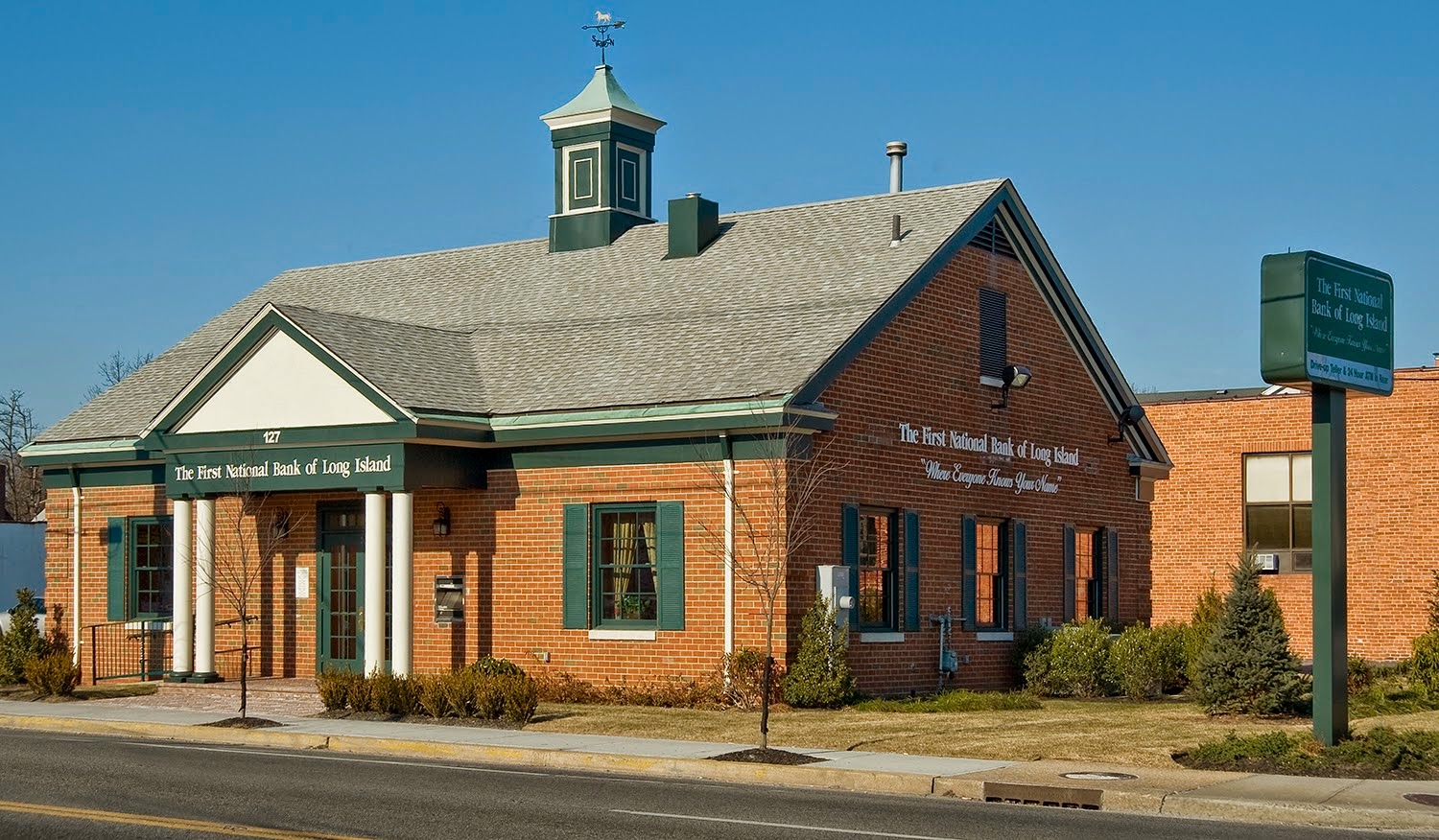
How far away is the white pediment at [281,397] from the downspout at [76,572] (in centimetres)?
508

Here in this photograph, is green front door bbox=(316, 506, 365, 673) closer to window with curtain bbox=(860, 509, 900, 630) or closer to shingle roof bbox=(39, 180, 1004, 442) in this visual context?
shingle roof bbox=(39, 180, 1004, 442)

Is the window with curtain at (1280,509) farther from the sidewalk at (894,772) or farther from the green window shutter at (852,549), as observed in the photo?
the sidewalk at (894,772)

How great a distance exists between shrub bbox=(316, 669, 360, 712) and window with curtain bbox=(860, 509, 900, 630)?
711 centimetres

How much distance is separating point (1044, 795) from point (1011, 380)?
1366 cm

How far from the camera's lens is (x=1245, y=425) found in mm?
42250

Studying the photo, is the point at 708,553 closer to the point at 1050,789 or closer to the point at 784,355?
the point at 784,355

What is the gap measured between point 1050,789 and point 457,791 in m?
5.09

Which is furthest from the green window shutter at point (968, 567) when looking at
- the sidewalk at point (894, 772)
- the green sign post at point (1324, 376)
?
the green sign post at point (1324, 376)

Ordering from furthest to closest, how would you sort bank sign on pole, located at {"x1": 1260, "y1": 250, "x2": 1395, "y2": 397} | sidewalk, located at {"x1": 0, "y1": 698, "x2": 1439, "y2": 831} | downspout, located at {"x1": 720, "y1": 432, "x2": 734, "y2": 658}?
downspout, located at {"x1": 720, "y1": 432, "x2": 734, "y2": 658}
bank sign on pole, located at {"x1": 1260, "y1": 250, "x2": 1395, "y2": 397}
sidewalk, located at {"x1": 0, "y1": 698, "x2": 1439, "y2": 831}

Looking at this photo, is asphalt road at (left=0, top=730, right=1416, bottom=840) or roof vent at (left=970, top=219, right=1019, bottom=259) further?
roof vent at (left=970, top=219, right=1019, bottom=259)

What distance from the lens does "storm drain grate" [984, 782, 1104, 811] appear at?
15227 mm

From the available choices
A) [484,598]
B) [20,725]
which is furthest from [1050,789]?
[20,725]

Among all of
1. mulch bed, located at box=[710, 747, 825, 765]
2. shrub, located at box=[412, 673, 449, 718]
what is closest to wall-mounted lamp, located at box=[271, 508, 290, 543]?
shrub, located at box=[412, 673, 449, 718]

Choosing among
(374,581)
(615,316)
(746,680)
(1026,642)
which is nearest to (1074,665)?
(1026,642)
